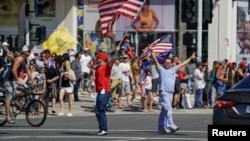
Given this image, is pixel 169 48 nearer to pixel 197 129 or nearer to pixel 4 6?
pixel 197 129

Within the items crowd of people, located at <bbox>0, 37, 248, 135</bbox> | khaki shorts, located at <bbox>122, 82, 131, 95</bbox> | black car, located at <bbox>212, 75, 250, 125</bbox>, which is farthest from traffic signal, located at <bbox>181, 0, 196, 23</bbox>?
black car, located at <bbox>212, 75, 250, 125</bbox>

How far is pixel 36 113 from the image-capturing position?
21438mm

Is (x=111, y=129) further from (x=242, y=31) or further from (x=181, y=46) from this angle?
(x=242, y=31)

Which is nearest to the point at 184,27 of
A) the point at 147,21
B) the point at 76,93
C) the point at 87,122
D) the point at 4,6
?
the point at 147,21

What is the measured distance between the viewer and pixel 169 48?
1129 inches

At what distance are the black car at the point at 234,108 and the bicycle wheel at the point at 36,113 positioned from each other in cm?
766

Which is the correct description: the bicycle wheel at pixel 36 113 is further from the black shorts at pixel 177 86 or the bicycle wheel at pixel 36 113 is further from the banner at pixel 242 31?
the banner at pixel 242 31

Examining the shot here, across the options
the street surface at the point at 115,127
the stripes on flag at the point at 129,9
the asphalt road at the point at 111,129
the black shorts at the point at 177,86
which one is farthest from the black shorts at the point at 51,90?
the stripes on flag at the point at 129,9

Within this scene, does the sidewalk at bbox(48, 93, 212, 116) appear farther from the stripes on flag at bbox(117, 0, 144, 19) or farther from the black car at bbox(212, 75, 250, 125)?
the black car at bbox(212, 75, 250, 125)

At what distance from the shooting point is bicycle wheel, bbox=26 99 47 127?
21.3 m

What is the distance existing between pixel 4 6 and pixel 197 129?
73.5ft

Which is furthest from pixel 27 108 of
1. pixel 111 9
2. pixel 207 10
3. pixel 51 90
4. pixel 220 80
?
pixel 207 10

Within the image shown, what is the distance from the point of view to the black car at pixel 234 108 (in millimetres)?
13961

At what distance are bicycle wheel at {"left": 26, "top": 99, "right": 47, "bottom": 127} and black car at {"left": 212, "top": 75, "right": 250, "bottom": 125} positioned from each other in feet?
25.1
